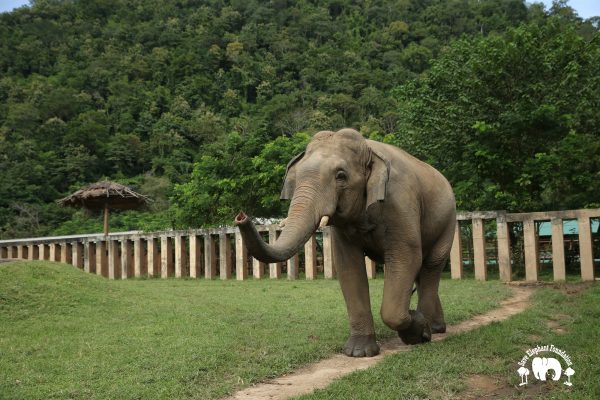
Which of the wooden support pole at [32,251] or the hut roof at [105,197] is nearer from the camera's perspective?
the hut roof at [105,197]

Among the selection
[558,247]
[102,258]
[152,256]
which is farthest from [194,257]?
[558,247]

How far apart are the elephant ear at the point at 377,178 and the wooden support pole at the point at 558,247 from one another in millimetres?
9576

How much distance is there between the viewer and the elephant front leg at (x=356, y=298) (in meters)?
6.57

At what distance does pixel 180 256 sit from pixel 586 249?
42.6 ft

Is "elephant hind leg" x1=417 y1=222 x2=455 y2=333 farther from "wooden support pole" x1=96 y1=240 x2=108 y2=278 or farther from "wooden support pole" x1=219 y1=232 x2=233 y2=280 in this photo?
"wooden support pole" x1=96 y1=240 x2=108 y2=278

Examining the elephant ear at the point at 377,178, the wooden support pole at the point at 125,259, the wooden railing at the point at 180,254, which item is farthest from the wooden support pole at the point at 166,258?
the elephant ear at the point at 377,178

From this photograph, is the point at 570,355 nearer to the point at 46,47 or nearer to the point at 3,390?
the point at 3,390

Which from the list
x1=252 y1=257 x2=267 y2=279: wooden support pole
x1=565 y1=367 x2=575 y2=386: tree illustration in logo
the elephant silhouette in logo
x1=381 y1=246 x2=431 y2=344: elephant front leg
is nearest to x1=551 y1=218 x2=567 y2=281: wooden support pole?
x1=252 y1=257 x2=267 y2=279: wooden support pole

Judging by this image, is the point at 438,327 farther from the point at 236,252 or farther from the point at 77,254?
the point at 77,254

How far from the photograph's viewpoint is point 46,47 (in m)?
67.2

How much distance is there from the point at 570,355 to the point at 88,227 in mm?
36200

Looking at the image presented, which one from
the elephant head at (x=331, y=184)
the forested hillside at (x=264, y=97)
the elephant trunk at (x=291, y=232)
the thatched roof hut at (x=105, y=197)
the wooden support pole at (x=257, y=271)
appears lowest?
the wooden support pole at (x=257, y=271)

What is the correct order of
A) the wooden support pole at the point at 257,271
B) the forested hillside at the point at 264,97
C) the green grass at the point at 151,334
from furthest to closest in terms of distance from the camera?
the wooden support pole at the point at 257,271 → the forested hillside at the point at 264,97 → the green grass at the point at 151,334

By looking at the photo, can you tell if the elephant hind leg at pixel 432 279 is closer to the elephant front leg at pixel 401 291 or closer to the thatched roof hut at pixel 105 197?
the elephant front leg at pixel 401 291
